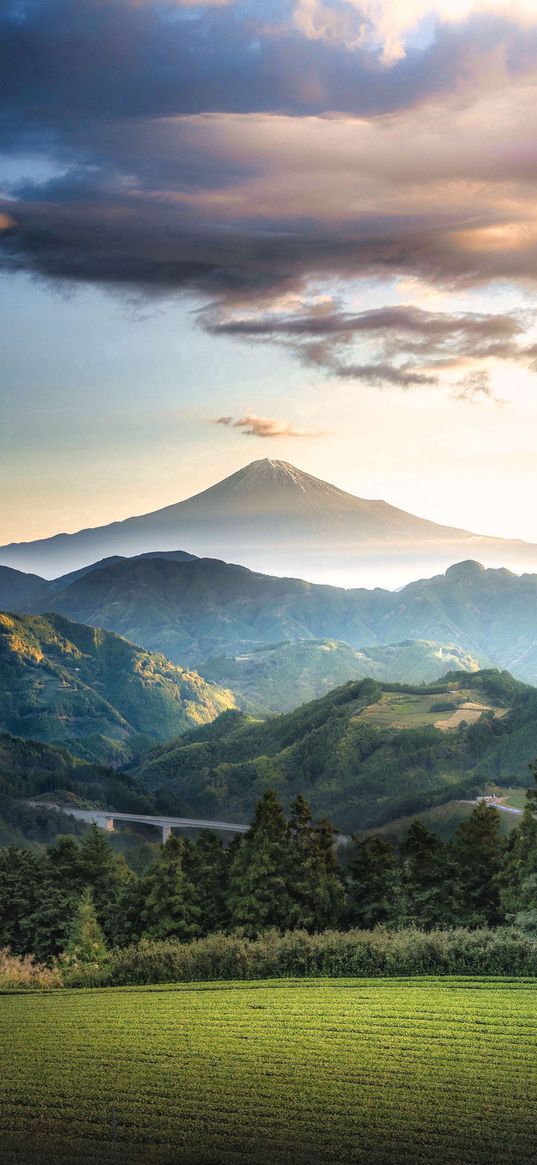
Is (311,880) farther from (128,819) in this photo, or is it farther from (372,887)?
(128,819)

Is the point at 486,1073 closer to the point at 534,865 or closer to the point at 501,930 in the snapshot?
the point at 501,930

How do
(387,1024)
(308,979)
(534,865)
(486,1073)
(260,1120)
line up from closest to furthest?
(260,1120)
(486,1073)
(387,1024)
(308,979)
(534,865)

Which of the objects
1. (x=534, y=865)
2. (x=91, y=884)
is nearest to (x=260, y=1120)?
(x=534, y=865)

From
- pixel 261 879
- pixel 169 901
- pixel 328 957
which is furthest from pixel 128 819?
pixel 328 957

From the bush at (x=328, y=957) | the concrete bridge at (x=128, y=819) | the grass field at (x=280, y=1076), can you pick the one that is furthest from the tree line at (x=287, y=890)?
the concrete bridge at (x=128, y=819)

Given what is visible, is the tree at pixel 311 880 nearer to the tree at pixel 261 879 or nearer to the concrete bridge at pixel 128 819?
the tree at pixel 261 879
